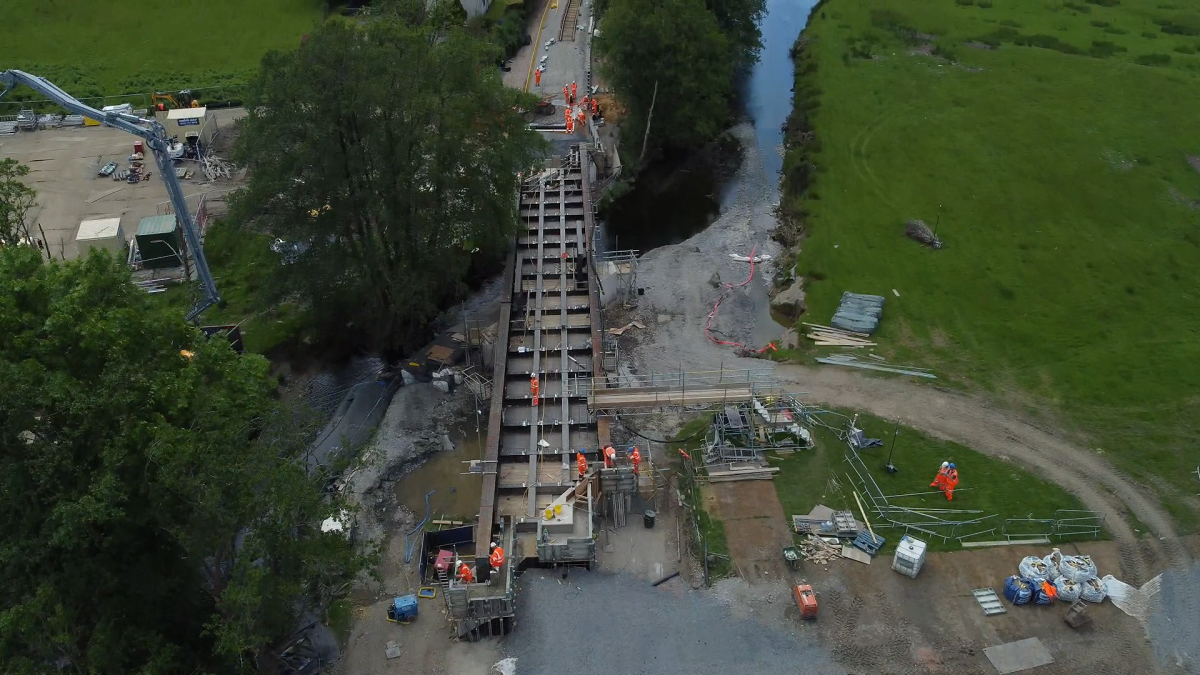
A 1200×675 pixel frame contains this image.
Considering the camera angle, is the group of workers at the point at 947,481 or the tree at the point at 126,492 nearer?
the tree at the point at 126,492

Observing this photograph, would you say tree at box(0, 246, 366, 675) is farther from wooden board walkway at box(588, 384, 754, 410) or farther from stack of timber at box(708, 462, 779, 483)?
stack of timber at box(708, 462, 779, 483)

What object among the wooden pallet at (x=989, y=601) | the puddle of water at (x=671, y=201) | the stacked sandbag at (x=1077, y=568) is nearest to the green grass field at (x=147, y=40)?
the puddle of water at (x=671, y=201)

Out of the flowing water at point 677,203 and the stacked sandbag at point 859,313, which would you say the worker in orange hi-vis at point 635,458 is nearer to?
the flowing water at point 677,203

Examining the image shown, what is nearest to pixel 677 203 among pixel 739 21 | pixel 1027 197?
pixel 739 21

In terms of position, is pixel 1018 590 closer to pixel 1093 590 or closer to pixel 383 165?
pixel 1093 590

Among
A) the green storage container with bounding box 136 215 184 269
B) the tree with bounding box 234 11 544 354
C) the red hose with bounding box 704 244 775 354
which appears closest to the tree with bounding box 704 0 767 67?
the red hose with bounding box 704 244 775 354

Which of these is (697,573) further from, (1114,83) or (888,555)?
(1114,83)

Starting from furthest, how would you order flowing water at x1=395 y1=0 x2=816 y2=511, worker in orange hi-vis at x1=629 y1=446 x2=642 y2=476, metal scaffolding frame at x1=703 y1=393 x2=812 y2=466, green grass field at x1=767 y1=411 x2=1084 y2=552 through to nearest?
flowing water at x1=395 y1=0 x2=816 y2=511, metal scaffolding frame at x1=703 y1=393 x2=812 y2=466, worker in orange hi-vis at x1=629 y1=446 x2=642 y2=476, green grass field at x1=767 y1=411 x2=1084 y2=552
